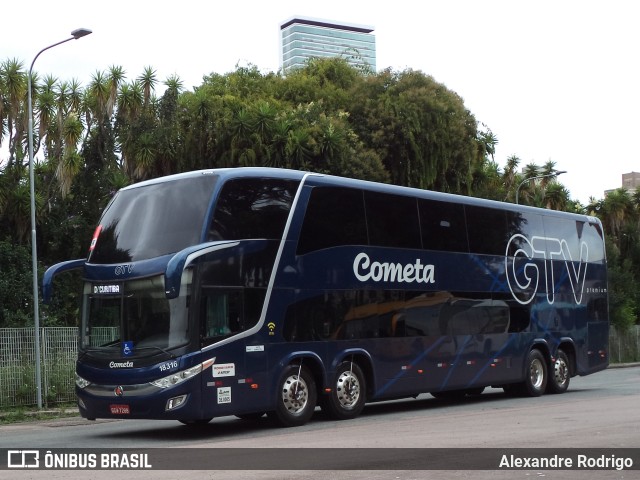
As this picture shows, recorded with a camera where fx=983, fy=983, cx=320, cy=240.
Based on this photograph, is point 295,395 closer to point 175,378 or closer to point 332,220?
point 175,378

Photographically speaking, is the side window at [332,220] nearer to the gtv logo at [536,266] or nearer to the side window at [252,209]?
the side window at [252,209]

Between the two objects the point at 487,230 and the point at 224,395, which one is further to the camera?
the point at 487,230

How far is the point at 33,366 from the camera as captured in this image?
22969 millimetres

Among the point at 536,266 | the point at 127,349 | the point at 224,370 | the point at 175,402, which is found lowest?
the point at 175,402

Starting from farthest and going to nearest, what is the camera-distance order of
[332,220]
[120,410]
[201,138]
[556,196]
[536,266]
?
[556,196], [201,138], [536,266], [332,220], [120,410]

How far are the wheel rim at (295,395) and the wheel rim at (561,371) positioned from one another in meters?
8.82

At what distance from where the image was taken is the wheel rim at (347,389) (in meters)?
Answer: 17.5

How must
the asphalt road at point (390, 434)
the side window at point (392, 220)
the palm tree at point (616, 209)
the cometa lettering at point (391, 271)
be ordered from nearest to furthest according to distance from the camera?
1. the asphalt road at point (390, 434)
2. the cometa lettering at point (391, 271)
3. the side window at point (392, 220)
4. the palm tree at point (616, 209)

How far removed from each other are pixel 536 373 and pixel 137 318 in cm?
1111

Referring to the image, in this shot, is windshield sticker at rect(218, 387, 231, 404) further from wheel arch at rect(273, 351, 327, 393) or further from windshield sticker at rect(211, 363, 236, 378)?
wheel arch at rect(273, 351, 327, 393)

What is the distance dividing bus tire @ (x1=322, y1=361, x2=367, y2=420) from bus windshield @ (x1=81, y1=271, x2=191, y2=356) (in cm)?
351

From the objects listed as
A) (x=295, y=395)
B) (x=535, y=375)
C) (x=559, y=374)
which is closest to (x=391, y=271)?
(x=295, y=395)

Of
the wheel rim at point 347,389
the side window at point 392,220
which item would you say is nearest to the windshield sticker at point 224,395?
the wheel rim at point 347,389

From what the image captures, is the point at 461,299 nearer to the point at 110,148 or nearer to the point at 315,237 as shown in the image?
the point at 315,237
